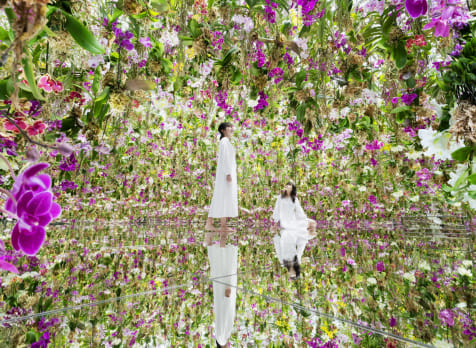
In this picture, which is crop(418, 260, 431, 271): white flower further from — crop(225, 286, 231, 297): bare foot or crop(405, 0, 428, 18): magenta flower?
crop(405, 0, 428, 18): magenta flower

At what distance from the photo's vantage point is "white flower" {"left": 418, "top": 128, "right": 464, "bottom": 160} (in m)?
0.71

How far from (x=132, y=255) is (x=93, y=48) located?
53.3 inches

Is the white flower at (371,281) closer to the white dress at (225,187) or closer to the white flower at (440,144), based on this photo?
the white flower at (440,144)

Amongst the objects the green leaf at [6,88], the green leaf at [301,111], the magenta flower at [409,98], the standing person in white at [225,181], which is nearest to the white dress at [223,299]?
the green leaf at [6,88]

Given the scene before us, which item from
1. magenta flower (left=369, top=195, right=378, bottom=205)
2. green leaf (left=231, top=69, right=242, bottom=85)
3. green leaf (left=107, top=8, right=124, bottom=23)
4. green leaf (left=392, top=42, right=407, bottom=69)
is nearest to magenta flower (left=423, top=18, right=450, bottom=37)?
green leaf (left=392, top=42, right=407, bottom=69)

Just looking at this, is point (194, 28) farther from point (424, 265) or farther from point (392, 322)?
point (424, 265)

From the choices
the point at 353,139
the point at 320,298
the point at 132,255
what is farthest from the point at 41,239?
the point at 353,139

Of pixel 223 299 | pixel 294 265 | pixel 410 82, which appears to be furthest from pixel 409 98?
pixel 223 299

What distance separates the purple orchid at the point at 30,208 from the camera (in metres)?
0.34

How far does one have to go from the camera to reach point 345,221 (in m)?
5.09

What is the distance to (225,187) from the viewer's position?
3.60m

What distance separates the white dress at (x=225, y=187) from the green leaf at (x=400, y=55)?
235 cm

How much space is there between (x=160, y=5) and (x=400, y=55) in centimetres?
112

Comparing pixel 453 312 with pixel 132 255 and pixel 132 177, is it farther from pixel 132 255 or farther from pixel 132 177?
pixel 132 177
